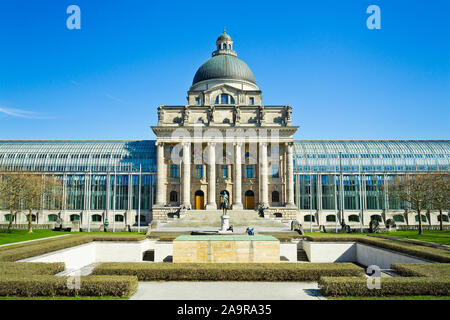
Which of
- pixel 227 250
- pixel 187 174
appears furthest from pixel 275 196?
pixel 227 250

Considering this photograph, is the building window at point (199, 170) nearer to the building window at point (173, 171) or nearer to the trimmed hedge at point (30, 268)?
the building window at point (173, 171)

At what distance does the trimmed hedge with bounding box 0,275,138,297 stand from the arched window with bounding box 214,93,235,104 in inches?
2249

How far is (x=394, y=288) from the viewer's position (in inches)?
593

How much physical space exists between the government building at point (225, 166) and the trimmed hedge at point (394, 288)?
152ft

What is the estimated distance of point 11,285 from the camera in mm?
14984

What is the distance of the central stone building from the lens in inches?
2534

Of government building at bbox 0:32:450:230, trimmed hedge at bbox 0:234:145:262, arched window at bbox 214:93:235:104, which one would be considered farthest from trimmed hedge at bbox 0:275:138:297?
arched window at bbox 214:93:235:104

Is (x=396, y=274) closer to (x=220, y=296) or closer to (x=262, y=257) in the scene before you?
(x=262, y=257)

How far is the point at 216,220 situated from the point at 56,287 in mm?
39006

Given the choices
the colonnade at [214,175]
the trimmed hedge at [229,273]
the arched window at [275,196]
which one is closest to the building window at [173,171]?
the colonnade at [214,175]

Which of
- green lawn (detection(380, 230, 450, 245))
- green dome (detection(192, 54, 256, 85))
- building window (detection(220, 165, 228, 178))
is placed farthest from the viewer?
green dome (detection(192, 54, 256, 85))

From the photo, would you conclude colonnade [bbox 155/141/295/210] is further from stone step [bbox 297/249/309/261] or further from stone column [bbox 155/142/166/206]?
stone step [bbox 297/249/309/261]
